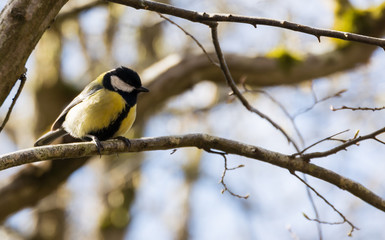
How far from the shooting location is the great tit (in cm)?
320

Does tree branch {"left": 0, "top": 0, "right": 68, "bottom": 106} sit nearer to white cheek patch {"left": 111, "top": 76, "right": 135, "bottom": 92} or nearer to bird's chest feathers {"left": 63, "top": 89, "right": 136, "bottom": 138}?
bird's chest feathers {"left": 63, "top": 89, "right": 136, "bottom": 138}

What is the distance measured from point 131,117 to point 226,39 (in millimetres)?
5226

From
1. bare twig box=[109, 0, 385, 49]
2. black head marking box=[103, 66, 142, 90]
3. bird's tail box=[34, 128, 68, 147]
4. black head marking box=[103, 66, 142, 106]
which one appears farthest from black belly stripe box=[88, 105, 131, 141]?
bare twig box=[109, 0, 385, 49]

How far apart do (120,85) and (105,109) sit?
1.10 ft

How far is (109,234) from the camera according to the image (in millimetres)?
6375

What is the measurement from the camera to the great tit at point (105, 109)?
10.5 feet

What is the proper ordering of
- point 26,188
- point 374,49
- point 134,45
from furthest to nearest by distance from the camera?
point 134,45, point 374,49, point 26,188

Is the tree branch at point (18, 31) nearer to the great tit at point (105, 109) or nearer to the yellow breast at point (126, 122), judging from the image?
the great tit at point (105, 109)

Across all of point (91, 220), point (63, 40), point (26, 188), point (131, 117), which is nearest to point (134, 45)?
point (63, 40)

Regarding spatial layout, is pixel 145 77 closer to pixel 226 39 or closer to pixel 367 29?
pixel 367 29

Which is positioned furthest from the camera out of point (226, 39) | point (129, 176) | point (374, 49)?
point (226, 39)

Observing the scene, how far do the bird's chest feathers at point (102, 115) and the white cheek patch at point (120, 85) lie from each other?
118 millimetres

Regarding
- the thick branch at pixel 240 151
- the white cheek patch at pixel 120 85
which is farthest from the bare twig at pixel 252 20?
the white cheek patch at pixel 120 85

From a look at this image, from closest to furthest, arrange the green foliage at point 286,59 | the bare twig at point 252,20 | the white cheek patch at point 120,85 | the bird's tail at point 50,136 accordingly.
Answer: the bare twig at point 252,20 < the white cheek patch at point 120,85 < the bird's tail at point 50,136 < the green foliage at point 286,59
